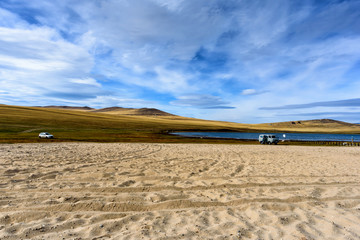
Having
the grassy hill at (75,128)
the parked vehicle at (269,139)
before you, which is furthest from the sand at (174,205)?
the parked vehicle at (269,139)

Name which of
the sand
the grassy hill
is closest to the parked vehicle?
the grassy hill

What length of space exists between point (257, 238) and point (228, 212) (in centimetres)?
150

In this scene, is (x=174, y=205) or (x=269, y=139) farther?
(x=269, y=139)

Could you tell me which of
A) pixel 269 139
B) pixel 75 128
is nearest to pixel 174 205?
pixel 269 139

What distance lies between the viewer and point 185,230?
17.1 ft

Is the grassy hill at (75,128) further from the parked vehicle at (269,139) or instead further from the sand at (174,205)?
the sand at (174,205)

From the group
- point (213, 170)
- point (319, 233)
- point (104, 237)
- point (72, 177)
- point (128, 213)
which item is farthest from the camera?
point (213, 170)

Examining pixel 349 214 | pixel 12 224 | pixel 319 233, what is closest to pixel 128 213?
pixel 12 224

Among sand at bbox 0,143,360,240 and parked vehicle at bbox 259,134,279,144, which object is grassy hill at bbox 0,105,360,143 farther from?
sand at bbox 0,143,360,240

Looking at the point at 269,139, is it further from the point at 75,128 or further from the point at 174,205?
the point at 75,128

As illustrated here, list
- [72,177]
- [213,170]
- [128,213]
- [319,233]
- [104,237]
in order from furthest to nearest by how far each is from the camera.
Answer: [213,170] < [72,177] < [128,213] < [319,233] < [104,237]

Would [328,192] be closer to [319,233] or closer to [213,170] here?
[319,233]

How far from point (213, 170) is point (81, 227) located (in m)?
8.27

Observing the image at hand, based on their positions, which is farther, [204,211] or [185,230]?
[204,211]
